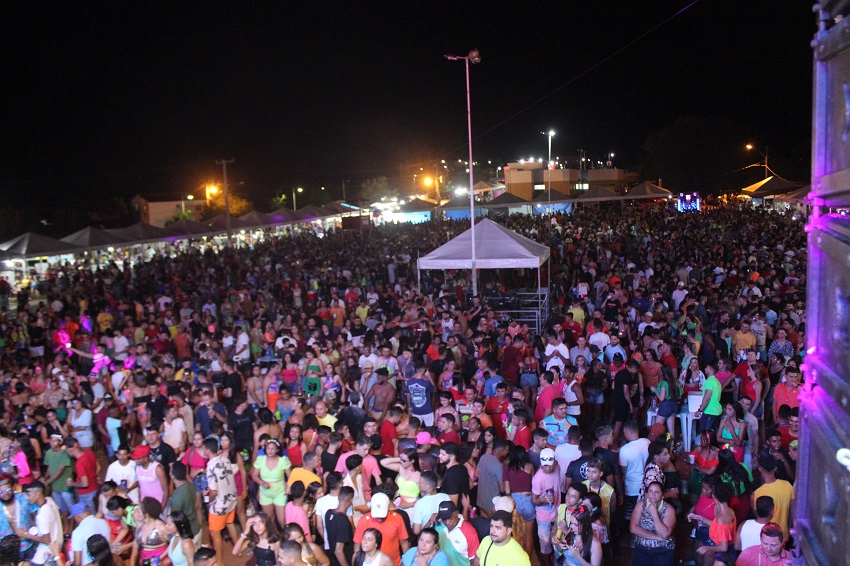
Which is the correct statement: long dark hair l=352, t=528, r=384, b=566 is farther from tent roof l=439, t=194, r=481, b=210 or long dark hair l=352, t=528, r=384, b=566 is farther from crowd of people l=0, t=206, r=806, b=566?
tent roof l=439, t=194, r=481, b=210

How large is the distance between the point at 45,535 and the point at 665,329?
24.3ft

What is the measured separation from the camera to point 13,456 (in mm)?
6648

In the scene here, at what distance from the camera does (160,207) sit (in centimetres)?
6519

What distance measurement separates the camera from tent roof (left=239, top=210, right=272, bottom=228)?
111 feet

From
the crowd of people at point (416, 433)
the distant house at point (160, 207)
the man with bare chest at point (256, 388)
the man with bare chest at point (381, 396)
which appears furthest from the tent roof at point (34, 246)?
the distant house at point (160, 207)

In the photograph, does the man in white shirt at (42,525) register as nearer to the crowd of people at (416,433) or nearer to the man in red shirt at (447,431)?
the crowd of people at (416,433)

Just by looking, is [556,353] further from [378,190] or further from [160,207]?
[378,190]

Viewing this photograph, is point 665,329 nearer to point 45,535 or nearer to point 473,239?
point 473,239

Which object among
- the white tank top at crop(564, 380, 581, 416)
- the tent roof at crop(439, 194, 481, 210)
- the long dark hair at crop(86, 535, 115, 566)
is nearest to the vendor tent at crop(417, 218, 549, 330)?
the white tank top at crop(564, 380, 581, 416)

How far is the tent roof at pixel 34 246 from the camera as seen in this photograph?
66.2 feet

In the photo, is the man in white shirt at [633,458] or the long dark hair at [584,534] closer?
the long dark hair at [584,534]

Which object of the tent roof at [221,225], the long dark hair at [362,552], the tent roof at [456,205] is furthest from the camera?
the tent roof at [221,225]

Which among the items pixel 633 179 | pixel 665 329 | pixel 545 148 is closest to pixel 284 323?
pixel 665 329

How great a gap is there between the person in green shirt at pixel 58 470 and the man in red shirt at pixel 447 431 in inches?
138
